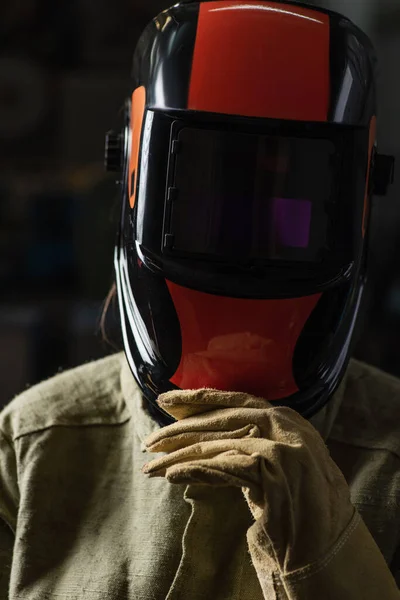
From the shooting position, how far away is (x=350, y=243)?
93 centimetres

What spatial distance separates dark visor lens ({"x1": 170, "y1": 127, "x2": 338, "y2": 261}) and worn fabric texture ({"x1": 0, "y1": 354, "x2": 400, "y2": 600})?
0.22 meters

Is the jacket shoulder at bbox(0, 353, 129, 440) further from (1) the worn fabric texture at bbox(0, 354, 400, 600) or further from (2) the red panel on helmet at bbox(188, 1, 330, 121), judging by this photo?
(2) the red panel on helmet at bbox(188, 1, 330, 121)

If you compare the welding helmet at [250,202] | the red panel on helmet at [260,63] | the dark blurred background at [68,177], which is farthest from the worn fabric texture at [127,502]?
the dark blurred background at [68,177]

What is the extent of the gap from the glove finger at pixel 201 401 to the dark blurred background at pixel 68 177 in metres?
0.81

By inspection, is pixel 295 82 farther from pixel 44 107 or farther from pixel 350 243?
pixel 44 107

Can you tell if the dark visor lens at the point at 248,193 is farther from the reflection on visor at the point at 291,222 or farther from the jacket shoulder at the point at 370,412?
the jacket shoulder at the point at 370,412

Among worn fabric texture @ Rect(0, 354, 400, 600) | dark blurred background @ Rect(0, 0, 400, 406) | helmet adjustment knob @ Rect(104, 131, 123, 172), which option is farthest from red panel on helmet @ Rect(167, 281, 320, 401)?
dark blurred background @ Rect(0, 0, 400, 406)

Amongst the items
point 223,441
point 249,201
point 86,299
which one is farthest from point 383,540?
point 86,299

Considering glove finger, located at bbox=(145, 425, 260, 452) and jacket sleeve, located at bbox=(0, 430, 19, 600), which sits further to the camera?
jacket sleeve, located at bbox=(0, 430, 19, 600)

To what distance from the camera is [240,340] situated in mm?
907

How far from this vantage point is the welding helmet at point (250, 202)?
90 centimetres

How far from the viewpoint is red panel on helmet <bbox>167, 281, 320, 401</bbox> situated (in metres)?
0.90

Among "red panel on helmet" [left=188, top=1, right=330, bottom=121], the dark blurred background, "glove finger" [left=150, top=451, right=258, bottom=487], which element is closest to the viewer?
"glove finger" [left=150, top=451, right=258, bottom=487]

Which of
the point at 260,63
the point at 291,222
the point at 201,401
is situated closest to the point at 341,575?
the point at 201,401
